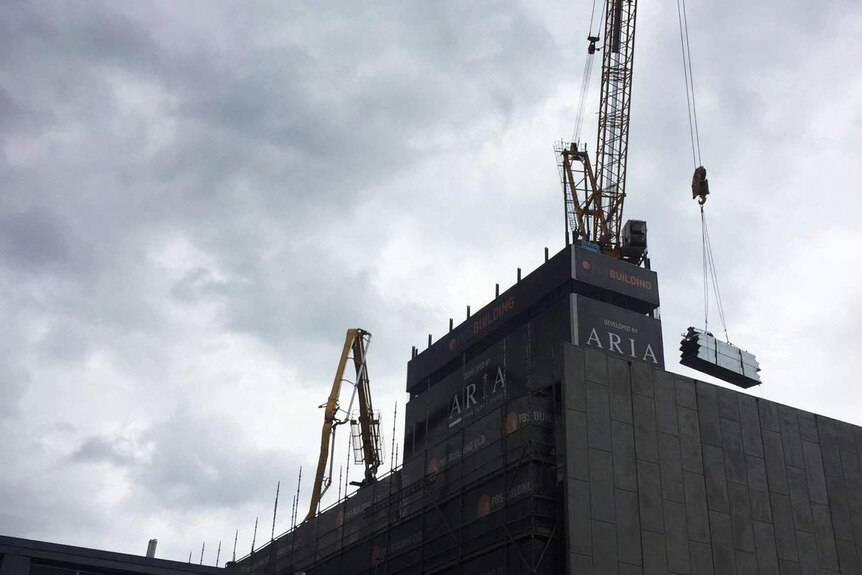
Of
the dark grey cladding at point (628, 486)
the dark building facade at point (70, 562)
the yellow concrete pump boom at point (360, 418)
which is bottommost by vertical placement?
the dark building facade at point (70, 562)

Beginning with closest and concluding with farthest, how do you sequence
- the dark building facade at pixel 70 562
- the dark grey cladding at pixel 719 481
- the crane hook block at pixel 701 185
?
the dark building facade at pixel 70 562 < the dark grey cladding at pixel 719 481 < the crane hook block at pixel 701 185

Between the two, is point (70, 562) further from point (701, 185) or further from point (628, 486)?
point (701, 185)

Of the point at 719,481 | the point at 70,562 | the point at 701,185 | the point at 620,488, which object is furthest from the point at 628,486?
the point at 701,185

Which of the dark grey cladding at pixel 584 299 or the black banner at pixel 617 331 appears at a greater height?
the dark grey cladding at pixel 584 299

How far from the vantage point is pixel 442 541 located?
57.7 m

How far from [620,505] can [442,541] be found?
40.5ft

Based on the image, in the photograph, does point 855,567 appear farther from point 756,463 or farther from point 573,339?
point 573,339

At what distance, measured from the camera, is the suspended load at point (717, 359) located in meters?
101

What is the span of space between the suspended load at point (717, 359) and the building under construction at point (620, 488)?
38585 millimetres

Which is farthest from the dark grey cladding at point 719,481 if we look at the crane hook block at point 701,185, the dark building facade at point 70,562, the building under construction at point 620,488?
the crane hook block at point 701,185

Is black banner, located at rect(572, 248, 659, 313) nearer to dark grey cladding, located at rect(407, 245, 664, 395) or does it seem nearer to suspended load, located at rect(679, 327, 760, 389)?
dark grey cladding, located at rect(407, 245, 664, 395)

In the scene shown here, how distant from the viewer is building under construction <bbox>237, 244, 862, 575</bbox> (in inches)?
1956

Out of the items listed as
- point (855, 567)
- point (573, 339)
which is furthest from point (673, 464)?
point (573, 339)

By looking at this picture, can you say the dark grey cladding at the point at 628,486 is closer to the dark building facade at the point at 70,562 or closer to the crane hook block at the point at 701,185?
the dark building facade at the point at 70,562
